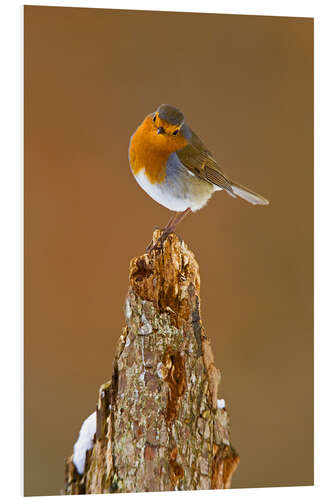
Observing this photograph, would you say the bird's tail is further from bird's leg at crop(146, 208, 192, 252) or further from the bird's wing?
bird's leg at crop(146, 208, 192, 252)

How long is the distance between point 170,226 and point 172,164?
0.31 m

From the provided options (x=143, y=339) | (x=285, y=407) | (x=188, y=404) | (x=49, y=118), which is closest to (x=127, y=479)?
(x=188, y=404)

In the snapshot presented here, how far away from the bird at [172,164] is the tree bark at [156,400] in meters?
0.21

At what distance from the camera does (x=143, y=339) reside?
3088 millimetres

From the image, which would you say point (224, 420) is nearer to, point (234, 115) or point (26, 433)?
point (26, 433)

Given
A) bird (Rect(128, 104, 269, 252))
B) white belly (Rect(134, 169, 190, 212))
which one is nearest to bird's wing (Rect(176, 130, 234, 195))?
bird (Rect(128, 104, 269, 252))

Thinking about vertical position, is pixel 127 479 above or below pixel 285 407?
below

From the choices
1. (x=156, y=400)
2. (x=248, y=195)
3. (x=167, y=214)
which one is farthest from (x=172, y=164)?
(x=156, y=400)

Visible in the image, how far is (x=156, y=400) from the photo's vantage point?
10.2 ft

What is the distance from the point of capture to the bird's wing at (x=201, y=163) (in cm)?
313

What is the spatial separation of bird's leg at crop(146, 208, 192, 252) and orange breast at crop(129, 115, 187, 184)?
9.5 inches

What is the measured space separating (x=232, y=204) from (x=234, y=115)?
426mm

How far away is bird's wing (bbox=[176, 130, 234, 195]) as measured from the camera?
123 inches

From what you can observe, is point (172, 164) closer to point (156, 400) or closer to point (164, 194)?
point (164, 194)
